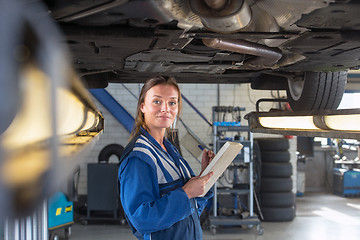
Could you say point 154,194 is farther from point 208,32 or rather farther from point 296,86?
point 296,86

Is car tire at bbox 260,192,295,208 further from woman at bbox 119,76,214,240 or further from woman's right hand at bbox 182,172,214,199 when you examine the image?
woman's right hand at bbox 182,172,214,199

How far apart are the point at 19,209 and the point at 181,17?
105cm

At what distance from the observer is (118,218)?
5.39 meters

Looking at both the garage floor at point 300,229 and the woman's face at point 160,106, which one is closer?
Answer: the woman's face at point 160,106

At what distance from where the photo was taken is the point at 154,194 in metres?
1.50

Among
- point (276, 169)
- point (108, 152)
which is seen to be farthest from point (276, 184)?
point (108, 152)

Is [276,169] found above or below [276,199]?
above

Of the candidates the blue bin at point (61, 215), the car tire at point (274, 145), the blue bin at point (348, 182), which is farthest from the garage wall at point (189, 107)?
the blue bin at point (348, 182)

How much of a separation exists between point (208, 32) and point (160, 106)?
15.4 inches

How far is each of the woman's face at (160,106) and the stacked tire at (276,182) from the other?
413 cm

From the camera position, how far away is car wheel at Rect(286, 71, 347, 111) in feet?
7.75

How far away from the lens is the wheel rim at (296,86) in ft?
8.24

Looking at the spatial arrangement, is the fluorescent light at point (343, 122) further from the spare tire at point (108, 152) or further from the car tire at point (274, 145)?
the spare tire at point (108, 152)

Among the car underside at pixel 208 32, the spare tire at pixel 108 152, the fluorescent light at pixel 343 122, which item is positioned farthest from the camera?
the spare tire at pixel 108 152
